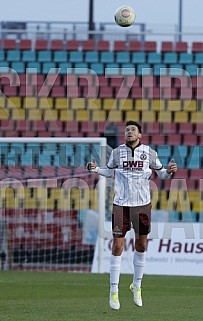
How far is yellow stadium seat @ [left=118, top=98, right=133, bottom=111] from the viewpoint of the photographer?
2190 cm

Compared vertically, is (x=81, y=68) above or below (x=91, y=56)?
below

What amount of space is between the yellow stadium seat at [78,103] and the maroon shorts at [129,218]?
12716 millimetres

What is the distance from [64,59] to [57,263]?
23.3ft

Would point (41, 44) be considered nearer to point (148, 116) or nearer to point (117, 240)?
point (148, 116)

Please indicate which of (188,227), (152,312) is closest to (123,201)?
(152,312)

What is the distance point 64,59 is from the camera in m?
22.5

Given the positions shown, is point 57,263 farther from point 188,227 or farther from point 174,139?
point 174,139

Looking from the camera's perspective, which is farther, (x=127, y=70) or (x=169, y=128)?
(x=127, y=70)

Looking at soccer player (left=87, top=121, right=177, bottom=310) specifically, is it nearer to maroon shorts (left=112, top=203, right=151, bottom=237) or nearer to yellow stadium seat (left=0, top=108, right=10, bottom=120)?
maroon shorts (left=112, top=203, right=151, bottom=237)

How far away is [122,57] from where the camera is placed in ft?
73.4

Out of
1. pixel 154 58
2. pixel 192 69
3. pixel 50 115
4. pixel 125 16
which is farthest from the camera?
pixel 154 58

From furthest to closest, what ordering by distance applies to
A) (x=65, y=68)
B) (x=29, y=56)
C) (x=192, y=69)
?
1. (x=29, y=56)
2. (x=65, y=68)
3. (x=192, y=69)

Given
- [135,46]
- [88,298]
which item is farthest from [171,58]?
[88,298]

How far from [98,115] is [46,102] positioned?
4.50 ft
